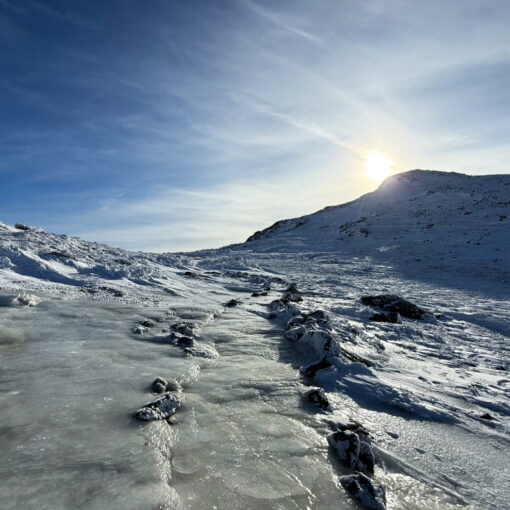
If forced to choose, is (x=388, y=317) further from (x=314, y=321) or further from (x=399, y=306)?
(x=314, y=321)

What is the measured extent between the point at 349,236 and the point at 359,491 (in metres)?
41.2

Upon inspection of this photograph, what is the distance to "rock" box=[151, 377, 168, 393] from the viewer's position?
4.89 metres

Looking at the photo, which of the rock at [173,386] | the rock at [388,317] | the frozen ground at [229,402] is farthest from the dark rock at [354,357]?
the rock at [388,317]

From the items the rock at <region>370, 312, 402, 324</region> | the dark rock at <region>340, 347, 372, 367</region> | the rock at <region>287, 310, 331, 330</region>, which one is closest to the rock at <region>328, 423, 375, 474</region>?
the dark rock at <region>340, 347, 372, 367</region>

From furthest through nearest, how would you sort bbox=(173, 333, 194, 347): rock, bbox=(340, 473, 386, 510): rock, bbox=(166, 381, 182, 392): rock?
bbox=(173, 333, 194, 347): rock < bbox=(166, 381, 182, 392): rock < bbox=(340, 473, 386, 510): rock

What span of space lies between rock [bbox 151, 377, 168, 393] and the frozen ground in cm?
13

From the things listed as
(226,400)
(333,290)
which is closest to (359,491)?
(226,400)

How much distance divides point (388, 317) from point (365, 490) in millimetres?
8611

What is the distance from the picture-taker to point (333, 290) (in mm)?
17328

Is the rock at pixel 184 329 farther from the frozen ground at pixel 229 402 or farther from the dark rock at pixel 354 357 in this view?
the dark rock at pixel 354 357

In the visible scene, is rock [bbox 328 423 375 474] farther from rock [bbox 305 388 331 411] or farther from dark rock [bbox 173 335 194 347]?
dark rock [bbox 173 335 194 347]

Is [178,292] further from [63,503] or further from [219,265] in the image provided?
[219,265]

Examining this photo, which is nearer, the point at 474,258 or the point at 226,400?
the point at 226,400

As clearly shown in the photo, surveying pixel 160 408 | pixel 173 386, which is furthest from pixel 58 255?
pixel 160 408
